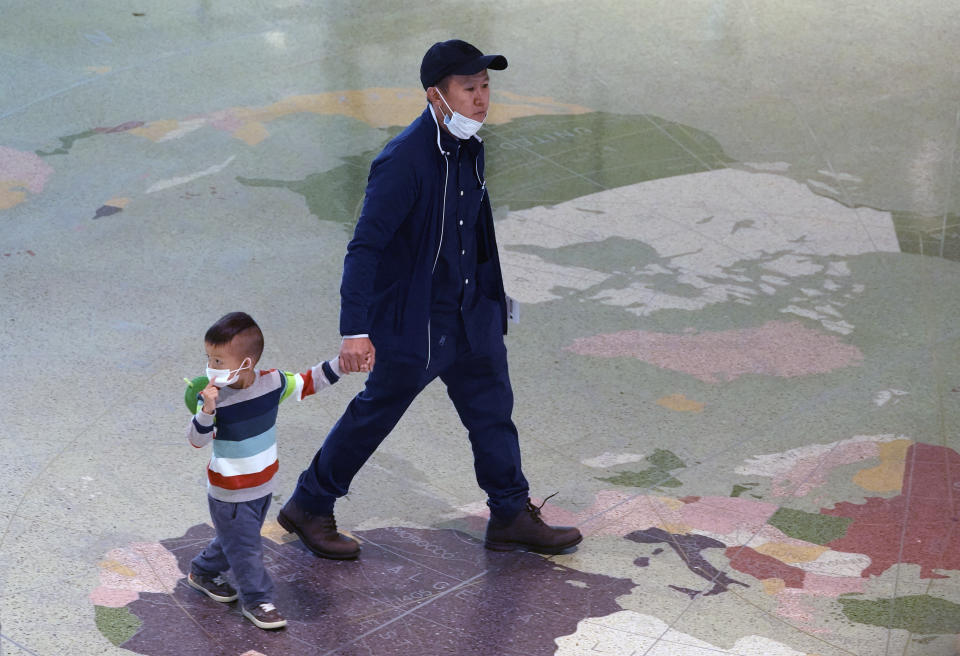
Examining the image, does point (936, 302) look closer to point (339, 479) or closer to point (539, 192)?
point (539, 192)

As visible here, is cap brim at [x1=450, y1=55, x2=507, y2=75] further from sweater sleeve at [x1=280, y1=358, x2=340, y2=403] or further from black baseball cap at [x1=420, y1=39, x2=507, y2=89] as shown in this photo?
sweater sleeve at [x1=280, y1=358, x2=340, y2=403]

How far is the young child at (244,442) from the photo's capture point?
2.91 meters

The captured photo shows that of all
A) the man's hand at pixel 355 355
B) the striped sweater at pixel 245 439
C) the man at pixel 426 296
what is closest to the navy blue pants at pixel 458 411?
the man at pixel 426 296

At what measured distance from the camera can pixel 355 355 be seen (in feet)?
10.1

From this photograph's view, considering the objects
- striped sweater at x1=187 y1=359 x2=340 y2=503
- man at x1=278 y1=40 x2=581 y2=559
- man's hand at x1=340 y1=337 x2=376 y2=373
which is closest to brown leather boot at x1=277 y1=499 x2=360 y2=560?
man at x1=278 y1=40 x2=581 y2=559

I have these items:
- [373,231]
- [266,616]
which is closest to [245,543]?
[266,616]

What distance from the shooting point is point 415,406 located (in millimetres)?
4609

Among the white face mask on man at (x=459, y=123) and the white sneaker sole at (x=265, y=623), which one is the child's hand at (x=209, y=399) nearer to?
the white sneaker sole at (x=265, y=623)

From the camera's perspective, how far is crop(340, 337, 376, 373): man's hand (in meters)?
3.08

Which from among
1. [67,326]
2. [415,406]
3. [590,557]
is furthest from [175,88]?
[590,557]

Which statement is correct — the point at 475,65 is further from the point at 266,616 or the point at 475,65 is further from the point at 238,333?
the point at 266,616

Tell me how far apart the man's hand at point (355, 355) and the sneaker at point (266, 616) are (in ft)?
2.16

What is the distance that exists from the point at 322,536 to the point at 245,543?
48 centimetres

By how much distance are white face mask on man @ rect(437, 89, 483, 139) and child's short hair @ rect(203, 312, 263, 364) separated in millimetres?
798
